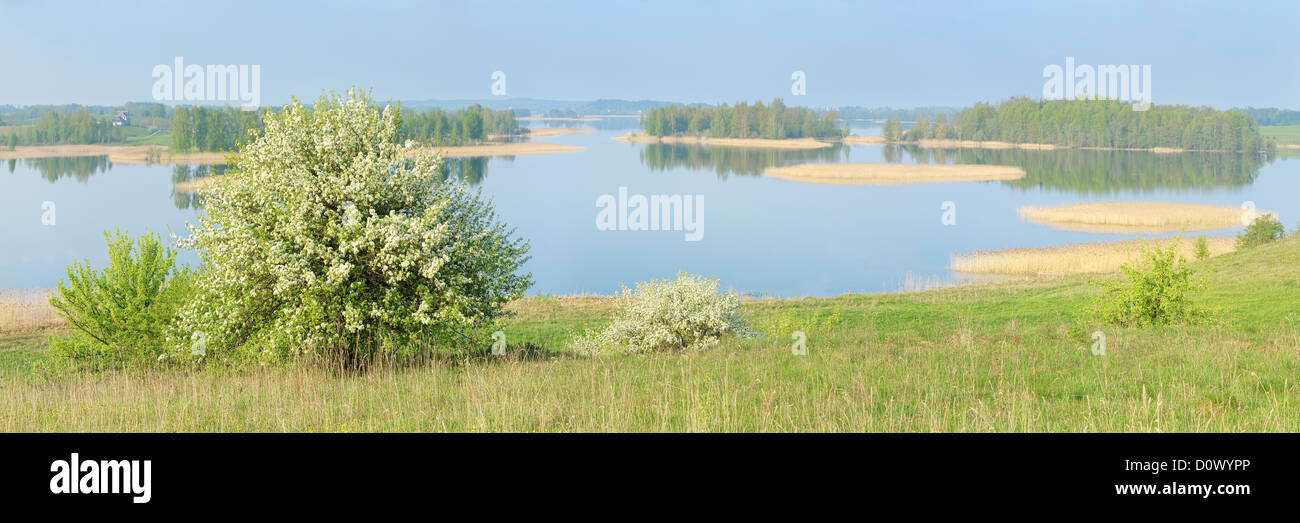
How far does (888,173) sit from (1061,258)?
81194 millimetres

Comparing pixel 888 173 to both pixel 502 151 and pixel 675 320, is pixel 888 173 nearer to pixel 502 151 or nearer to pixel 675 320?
pixel 502 151

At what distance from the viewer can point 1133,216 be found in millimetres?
83688

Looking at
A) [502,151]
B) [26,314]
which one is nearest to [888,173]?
[502,151]

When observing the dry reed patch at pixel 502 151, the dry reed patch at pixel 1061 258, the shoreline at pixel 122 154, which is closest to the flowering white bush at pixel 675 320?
the dry reed patch at pixel 1061 258

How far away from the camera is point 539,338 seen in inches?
1235

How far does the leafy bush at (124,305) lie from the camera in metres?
21.1

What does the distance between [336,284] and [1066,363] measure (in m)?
11.9

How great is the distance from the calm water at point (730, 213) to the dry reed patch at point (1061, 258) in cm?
251

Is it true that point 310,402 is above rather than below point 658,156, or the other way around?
below

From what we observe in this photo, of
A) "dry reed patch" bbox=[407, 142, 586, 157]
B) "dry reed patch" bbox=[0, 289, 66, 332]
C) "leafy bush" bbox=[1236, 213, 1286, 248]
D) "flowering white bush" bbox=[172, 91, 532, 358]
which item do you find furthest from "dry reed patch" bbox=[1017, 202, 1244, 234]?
"dry reed patch" bbox=[407, 142, 586, 157]

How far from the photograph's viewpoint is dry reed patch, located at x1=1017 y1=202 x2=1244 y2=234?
3073 inches

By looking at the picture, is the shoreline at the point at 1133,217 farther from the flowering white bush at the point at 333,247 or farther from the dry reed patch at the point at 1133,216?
the flowering white bush at the point at 333,247
